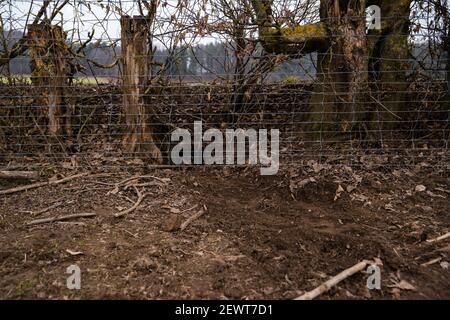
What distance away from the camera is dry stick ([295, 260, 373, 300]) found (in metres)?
2.99

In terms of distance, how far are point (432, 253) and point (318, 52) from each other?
3.04 meters

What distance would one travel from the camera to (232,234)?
392 cm

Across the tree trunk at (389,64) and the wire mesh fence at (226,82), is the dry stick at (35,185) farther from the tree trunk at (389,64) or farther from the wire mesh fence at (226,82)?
the tree trunk at (389,64)

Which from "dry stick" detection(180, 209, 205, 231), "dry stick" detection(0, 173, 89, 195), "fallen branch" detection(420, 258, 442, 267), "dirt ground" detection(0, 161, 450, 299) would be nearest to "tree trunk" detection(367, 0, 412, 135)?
"dirt ground" detection(0, 161, 450, 299)

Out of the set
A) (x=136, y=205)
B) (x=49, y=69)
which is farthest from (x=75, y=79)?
(x=136, y=205)

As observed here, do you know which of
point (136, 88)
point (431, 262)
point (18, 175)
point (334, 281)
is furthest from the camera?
point (136, 88)

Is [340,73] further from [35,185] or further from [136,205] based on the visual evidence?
[35,185]

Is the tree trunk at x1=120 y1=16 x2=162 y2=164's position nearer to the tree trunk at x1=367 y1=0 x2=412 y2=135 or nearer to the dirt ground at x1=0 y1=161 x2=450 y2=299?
the dirt ground at x1=0 y1=161 x2=450 y2=299

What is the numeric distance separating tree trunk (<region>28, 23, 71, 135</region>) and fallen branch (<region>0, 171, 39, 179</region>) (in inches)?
28.1

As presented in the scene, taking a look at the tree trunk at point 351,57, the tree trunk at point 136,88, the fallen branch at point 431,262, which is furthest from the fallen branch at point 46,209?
the fallen branch at point 431,262

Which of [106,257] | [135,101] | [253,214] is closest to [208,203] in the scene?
[253,214]

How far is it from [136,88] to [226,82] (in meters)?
1.25

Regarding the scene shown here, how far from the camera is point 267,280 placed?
3.22 metres

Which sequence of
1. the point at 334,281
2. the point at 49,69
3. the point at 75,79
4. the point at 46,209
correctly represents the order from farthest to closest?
the point at 75,79 < the point at 49,69 < the point at 46,209 < the point at 334,281
